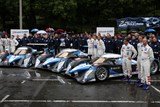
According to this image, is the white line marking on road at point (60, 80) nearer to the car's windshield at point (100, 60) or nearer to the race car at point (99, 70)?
the race car at point (99, 70)

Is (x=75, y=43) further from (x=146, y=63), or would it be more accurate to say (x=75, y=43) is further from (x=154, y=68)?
(x=146, y=63)

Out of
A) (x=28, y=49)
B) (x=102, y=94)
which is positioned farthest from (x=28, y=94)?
(x=28, y=49)

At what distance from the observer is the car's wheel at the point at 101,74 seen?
57.3 ft

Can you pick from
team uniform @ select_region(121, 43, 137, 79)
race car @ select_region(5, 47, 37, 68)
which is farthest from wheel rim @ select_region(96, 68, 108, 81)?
race car @ select_region(5, 47, 37, 68)

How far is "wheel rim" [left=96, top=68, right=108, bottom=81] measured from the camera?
17.5 metres

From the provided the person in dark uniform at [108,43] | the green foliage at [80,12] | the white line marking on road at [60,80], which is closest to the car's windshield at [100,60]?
the white line marking on road at [60,80]

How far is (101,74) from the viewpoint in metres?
17.7

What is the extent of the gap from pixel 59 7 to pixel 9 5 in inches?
221

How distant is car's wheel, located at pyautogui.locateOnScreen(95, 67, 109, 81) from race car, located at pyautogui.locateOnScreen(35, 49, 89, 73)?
207cm

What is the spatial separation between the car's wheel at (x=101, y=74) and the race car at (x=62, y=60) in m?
2.07

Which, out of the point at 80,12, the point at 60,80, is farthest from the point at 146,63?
the point at 80,12

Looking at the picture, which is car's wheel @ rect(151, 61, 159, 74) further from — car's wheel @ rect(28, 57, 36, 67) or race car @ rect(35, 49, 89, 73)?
car's wheel @ rect(28, 57, 36, 67)

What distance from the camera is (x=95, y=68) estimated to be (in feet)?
Result: 57.2

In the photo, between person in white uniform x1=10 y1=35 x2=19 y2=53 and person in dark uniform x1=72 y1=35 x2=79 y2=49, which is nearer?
person in dark uniform x1=72 y1=35 x2=79 y2=49
